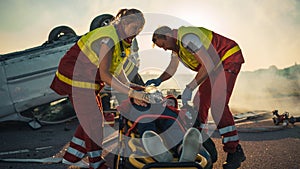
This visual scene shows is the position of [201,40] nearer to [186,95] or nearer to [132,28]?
[186,95]

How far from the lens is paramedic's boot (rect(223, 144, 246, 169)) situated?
3.53m

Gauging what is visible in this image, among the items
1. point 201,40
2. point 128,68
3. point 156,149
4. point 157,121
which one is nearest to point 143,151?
point 156,149

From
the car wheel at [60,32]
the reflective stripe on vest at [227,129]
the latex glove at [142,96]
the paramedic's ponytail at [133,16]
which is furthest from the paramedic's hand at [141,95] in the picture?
the car wheel at [60,32]

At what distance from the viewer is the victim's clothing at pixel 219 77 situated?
361cm

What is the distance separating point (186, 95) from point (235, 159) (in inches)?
39.9

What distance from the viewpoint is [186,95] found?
3.69 m

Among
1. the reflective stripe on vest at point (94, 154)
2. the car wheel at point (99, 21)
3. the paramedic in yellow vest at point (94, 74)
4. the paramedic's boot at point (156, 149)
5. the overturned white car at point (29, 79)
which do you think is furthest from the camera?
the car wheel at point (99, 21)

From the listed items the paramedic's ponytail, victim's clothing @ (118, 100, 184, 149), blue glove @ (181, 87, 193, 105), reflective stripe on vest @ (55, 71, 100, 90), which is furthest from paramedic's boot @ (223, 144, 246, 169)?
the paramedic's ponytail

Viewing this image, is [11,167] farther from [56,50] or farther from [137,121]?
[56,50]

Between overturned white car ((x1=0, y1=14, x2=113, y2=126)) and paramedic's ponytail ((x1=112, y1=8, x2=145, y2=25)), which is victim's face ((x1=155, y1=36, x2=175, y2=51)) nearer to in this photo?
paramedic's ponytail ((x1=112, y1=8, x2=145, y2=25))

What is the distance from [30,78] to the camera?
6.85 m

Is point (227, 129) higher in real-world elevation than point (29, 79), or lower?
lower

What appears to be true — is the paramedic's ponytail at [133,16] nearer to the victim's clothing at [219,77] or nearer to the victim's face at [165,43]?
the victim's face at [165,43]

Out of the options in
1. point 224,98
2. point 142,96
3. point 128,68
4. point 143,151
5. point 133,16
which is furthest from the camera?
point 128,68
